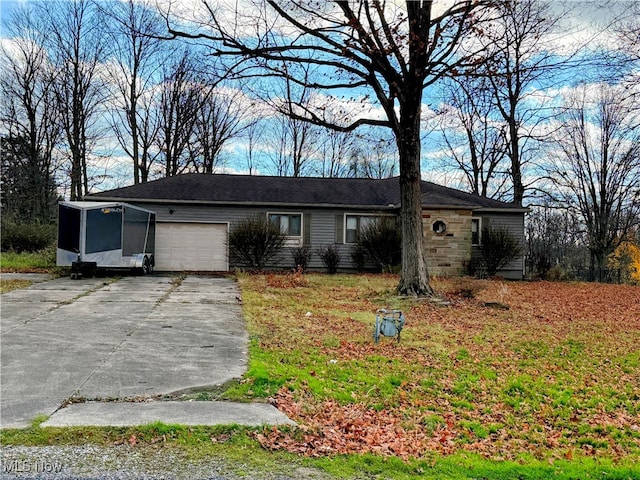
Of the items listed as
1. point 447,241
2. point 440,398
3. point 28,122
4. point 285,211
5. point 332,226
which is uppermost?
point 28,122

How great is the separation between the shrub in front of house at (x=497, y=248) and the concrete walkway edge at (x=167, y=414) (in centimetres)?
1694

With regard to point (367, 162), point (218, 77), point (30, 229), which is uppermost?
point (367, 162)

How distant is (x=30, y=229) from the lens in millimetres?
20203

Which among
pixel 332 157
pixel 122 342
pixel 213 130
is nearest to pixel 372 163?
pixel 332 157

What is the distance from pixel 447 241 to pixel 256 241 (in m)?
7.12

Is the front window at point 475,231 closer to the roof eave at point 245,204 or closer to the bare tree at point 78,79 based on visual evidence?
the roof eave at point 245,204


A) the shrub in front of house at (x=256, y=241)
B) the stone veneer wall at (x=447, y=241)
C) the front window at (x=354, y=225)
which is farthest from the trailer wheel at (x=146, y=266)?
the stone veneer wall at (x=447, y=241)

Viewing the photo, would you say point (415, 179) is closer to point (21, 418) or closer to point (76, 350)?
point (76, 350)

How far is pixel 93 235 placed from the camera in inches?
543

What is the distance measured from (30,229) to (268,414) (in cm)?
1985

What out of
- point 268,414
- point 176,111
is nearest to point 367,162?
point 176,111

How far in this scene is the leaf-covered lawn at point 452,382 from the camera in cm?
388

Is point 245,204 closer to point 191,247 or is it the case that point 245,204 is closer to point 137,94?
point 191,247

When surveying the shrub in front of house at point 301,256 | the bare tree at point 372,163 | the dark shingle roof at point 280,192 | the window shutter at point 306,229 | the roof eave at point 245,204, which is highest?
the bare tree at point 372,163
